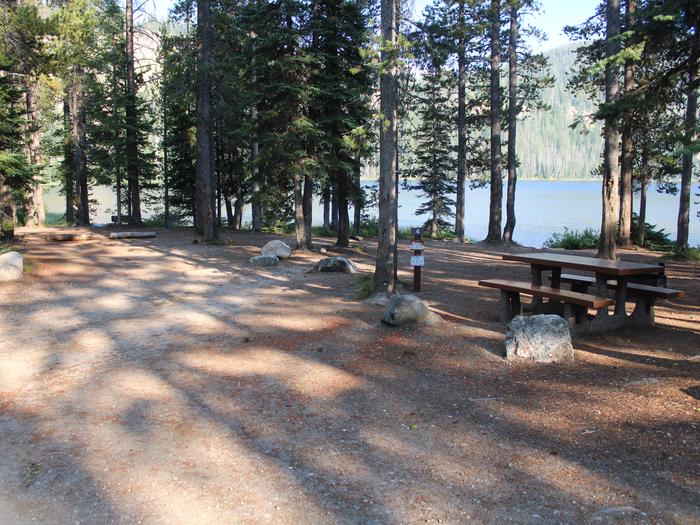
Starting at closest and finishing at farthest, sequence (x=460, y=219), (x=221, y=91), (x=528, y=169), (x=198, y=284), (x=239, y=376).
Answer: (x=239, y=376), (x=198, y=284), (x=221, y=91), (x=460, y=219), (x=528, y=169)

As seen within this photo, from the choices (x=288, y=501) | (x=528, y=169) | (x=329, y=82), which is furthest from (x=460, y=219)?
(x=528, y=169)

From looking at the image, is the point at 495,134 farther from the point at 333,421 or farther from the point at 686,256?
the point at 333,421

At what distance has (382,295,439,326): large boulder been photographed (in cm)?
775

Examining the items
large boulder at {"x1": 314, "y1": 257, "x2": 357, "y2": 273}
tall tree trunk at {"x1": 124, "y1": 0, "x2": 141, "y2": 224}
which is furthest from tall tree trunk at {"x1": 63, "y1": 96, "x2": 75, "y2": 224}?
large boulder at {"x1": 314, "y1": 257, "x2": 357, "y2": 273}

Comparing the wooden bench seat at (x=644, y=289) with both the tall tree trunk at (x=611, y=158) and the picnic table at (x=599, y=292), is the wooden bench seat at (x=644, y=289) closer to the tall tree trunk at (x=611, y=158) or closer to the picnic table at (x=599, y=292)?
the picnic table at (x=599, y=292)

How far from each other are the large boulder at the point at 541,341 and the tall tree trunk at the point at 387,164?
12.4 ft

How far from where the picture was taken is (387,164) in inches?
375

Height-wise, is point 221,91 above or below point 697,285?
above

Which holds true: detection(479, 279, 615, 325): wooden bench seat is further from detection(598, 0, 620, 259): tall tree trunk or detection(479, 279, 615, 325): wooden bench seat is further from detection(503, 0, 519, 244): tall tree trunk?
detection(503, 0, 519, 244): tall tree trunk

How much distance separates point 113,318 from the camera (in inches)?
335

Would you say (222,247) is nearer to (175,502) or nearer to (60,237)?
(60,237)

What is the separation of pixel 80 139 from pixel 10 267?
1410 cm

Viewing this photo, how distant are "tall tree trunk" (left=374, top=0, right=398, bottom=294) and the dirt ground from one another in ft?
4.20

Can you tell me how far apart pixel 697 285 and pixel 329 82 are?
38.0 ft
